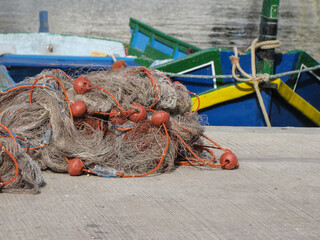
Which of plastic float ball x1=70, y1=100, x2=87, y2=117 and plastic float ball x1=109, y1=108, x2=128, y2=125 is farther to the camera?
plastic float ball x1=109, y1=108, x2=128, y2=125

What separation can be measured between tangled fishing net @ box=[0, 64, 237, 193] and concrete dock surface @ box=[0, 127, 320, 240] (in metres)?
0.13

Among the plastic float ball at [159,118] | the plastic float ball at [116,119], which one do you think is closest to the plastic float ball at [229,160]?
the plastic float ball at [159,118]

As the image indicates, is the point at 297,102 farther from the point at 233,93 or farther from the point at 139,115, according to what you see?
the point at 139,115

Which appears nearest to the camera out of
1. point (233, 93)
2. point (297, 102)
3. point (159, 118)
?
point (159, 118)

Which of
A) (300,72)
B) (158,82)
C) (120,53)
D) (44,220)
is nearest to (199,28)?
(120,53)

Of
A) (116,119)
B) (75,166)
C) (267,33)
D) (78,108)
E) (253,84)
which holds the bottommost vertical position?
(75,166)

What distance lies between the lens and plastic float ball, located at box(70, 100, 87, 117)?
3.44m

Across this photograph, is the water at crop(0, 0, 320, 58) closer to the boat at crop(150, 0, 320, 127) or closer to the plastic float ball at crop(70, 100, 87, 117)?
the boat at crop(150, 0, 320, 127)

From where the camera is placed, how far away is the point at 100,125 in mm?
3623

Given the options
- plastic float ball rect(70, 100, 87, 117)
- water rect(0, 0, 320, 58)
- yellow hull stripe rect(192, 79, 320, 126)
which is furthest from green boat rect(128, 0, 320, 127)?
water rect(0, 0, 320, 58)

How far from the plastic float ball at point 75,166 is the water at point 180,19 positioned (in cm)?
1789

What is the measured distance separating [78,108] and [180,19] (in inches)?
886

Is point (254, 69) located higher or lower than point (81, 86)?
lower

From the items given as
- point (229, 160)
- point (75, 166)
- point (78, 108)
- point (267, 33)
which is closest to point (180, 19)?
point (267, 33)
